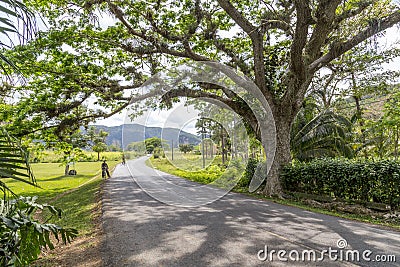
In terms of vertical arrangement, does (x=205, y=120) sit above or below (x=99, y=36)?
below

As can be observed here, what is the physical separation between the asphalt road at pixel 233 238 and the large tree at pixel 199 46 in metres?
3.44

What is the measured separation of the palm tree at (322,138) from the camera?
14305mm

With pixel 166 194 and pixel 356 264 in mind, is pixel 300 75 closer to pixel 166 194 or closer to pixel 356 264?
pixel 166 194

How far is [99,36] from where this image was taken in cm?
1100

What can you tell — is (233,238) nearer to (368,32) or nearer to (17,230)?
(17,230)

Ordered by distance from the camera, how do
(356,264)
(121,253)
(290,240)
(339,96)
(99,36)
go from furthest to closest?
(339,96) → (99,36) → (290,240) → (121,253) → (356,264)

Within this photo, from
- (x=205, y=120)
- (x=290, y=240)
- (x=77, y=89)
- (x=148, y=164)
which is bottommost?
(x=290, y=240)

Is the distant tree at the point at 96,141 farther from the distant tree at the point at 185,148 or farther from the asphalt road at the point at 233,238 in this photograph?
the distant tree at the point at 185,148

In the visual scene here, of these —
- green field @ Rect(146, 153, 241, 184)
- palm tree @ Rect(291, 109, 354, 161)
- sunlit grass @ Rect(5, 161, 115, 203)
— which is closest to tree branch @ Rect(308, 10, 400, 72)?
palm tree @ Rect(291, 109, 354, 161)

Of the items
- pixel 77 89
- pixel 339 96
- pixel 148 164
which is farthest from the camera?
pixel 339 96

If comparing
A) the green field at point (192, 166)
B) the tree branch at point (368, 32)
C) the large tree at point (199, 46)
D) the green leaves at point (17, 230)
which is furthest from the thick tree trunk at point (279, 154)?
the green leaves at point (17, 230)

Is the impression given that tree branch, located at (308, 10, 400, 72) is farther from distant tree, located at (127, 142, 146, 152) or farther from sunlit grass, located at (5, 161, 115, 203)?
sunlit grass, located at (5, 161, 115, 203)

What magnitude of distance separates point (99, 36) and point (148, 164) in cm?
733

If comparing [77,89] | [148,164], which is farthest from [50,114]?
[148,164]
